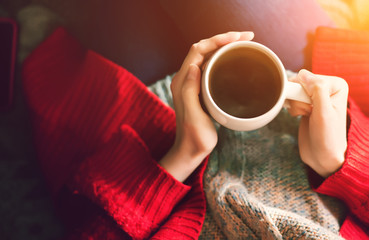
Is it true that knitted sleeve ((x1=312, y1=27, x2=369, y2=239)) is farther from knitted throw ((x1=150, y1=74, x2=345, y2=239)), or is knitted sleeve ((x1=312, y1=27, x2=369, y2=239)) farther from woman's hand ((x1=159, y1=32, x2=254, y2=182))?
woman's hand ((x1=159, y1=32, x2=254, y2=182))

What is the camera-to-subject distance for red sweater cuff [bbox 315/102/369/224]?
0.48 metres

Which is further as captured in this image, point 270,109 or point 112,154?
point 112,154

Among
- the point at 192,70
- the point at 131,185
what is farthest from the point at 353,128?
the point at 131,185

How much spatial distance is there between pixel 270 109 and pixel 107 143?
13.5 inches

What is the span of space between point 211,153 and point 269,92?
20cm

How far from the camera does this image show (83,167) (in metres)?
0.57

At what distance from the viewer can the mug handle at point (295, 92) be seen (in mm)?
361

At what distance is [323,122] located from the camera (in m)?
0.44

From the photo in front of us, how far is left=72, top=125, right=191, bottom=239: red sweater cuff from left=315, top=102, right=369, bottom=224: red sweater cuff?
26cm

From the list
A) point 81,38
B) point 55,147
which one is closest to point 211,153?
point 55,147

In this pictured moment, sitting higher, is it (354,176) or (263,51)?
(263,51)

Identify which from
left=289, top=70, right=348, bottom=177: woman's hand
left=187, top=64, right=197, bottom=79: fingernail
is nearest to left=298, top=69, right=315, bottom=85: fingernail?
left=289, top=70, right=348, bottom=177: woman's hand

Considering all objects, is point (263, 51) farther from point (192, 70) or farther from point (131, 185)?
point (131, 185)

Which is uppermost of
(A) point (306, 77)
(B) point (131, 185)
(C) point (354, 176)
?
(A) point (306, 77)
